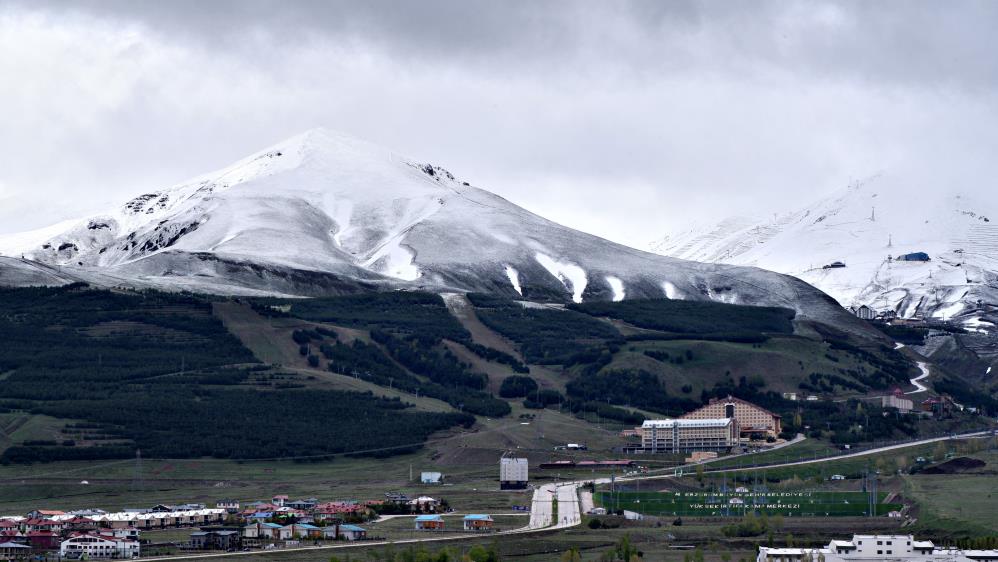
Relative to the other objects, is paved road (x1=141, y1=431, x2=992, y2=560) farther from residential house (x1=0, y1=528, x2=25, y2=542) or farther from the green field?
residential house (x1=0, y1=528, x2=25, y2=542)

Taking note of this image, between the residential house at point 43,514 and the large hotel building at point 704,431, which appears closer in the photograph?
the residential house at point 43,514

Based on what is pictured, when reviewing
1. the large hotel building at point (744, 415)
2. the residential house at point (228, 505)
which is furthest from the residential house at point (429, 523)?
the large hotel building at point (744, 415)

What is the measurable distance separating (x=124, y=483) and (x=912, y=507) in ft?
187

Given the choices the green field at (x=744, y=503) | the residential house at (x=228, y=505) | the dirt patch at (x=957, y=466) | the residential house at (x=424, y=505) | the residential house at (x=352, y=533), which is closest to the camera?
the residential house at (x=352, y=533)

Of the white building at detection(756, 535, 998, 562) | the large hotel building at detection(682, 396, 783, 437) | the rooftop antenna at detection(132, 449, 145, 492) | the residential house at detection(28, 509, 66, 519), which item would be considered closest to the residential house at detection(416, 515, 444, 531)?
the residential house at detection(28, 509, 66, 519)

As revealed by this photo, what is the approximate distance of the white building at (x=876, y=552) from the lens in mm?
92938

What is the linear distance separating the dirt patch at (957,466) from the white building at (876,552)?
143ft

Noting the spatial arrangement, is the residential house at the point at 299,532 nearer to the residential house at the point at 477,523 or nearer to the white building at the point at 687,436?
the residential house at the point at 477,523

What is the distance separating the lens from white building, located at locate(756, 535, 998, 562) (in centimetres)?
9294

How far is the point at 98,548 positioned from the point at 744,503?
3891 centimetres

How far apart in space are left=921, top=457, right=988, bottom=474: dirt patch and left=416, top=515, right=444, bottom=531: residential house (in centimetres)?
3991

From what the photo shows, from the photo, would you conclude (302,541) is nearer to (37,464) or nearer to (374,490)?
(374,490)

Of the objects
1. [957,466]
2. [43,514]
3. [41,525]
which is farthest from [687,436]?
[41,525]

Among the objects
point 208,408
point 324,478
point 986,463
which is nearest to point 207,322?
point 208,408
